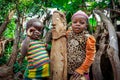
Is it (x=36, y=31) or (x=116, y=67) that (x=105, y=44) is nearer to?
(x=116, y=67)

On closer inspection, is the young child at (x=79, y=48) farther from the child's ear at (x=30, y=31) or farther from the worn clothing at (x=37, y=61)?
the child's ear at (x=30, y=31)

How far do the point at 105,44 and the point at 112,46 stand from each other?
0.85 ft

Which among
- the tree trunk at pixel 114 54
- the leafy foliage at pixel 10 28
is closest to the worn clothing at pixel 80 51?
the tree trunk at pixel 114 54

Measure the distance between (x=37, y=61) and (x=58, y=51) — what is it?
31cm

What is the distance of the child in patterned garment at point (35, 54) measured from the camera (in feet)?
9.60

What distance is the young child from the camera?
289 centimetres

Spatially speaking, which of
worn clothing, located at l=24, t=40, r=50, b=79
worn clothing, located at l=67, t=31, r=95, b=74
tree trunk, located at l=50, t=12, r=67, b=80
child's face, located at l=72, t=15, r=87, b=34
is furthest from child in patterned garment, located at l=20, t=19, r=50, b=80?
child's face, located at l=72, t=15, r=87, b=34

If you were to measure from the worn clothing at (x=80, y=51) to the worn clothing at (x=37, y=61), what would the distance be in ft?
0.93

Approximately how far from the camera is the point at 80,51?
2982mm

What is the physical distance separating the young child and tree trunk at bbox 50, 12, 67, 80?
60mm

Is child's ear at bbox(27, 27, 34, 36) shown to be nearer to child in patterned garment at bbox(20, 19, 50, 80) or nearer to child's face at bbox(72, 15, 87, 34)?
child in patterned garment at bbox(20, 19, 50, 80)

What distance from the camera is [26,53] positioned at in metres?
3.01

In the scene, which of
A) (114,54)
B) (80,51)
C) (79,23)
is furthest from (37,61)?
(114,54)

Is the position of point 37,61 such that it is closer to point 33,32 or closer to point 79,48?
point 33,32
